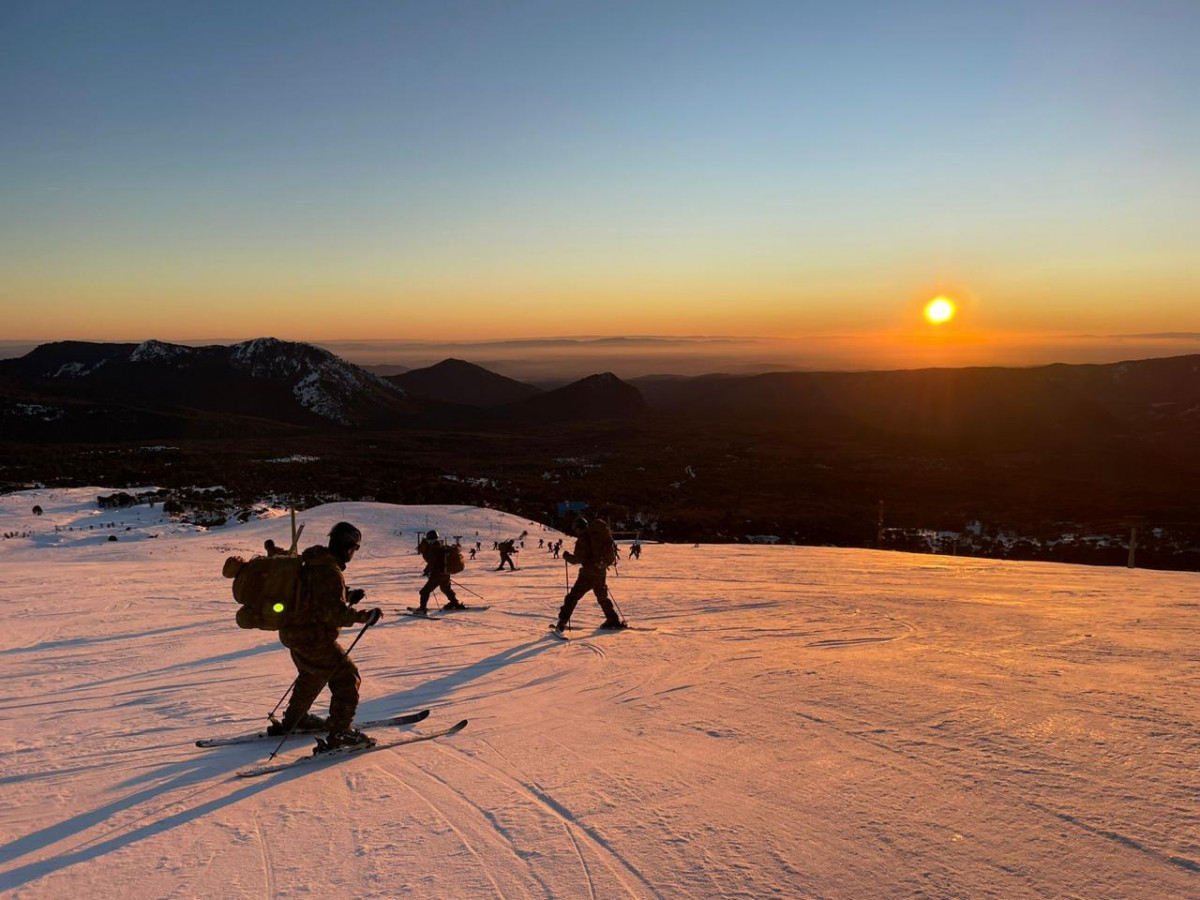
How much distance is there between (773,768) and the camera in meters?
5.36

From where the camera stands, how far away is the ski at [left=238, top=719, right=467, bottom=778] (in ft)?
17.7

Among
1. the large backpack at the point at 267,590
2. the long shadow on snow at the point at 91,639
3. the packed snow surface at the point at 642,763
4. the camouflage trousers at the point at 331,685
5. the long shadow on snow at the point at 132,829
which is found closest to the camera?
the packed snow surface at the point at 642,763

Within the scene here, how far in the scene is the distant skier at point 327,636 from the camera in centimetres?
542

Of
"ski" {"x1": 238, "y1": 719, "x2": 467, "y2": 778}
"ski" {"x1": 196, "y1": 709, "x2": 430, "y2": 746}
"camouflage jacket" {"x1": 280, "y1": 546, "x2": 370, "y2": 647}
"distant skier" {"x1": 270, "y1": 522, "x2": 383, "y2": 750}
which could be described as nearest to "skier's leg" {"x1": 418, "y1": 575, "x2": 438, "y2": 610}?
"ski" {"x1": 196, "y1": 709, "x2": 430, "y2": 746}

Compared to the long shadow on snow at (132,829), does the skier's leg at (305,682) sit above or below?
above

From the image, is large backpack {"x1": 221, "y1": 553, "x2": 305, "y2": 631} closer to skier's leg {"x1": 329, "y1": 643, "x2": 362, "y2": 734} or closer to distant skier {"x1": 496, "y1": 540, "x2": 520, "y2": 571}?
skier's leg {"x1": 329, "y1": 643, "x2": 362, "y2": 734}

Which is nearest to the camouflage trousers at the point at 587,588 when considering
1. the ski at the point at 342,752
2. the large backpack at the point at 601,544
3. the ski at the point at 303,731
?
the large backpack at the point at 601,544

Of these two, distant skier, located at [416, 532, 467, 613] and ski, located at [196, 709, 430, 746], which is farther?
distant skier, located at [416, 532, 467, 613]

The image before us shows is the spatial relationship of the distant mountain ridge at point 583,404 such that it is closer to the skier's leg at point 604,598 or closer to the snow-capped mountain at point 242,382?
the snow-capped mountain at point 242,382

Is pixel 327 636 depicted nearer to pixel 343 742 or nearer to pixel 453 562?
pixel 343 742

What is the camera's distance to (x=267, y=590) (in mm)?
5289

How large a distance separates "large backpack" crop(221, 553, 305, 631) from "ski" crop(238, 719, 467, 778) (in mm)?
1071

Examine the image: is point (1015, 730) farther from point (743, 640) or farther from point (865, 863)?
point (743, 640)

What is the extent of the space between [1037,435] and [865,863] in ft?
487
